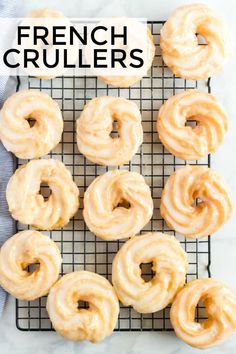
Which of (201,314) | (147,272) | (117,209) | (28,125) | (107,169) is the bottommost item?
(201,314)

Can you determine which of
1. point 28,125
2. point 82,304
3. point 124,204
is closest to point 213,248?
point 124,204

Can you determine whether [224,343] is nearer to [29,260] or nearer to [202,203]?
[202,203]

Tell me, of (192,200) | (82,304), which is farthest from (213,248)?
(82,304)

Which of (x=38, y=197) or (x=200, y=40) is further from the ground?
(x=200, y=40)

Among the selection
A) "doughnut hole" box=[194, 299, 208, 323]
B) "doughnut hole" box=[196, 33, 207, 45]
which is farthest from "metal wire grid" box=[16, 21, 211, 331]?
"doughnut hole" box=[196, 33, 207, 45]

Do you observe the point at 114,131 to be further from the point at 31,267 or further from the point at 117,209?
the point at 31,267

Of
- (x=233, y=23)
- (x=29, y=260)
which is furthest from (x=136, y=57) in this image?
(x=29, y=260)

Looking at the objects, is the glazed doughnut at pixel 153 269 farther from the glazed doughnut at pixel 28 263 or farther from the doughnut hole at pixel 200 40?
the doughnut hole at pixel 200 40
